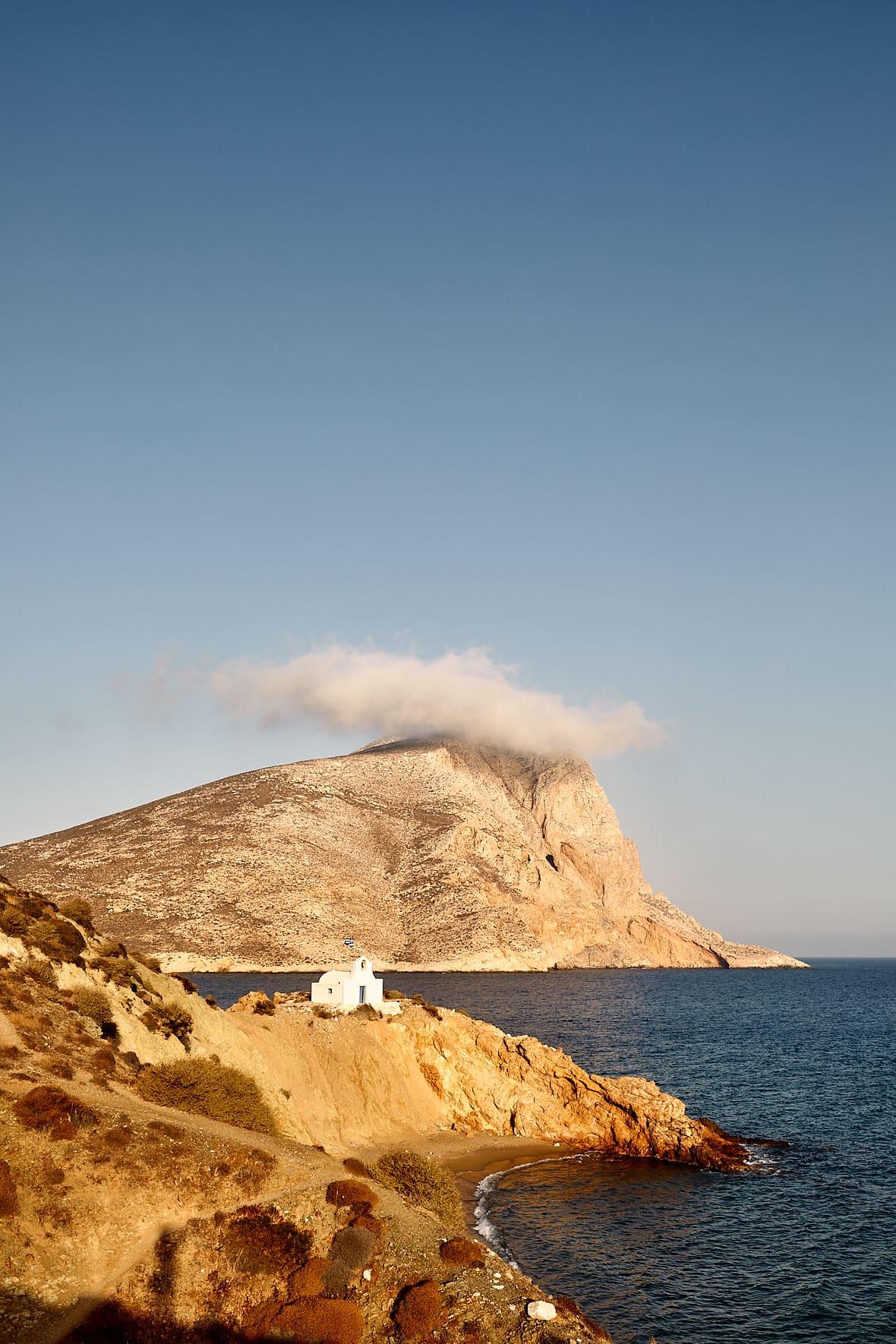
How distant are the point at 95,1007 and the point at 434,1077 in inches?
944

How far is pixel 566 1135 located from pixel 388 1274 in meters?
31.7

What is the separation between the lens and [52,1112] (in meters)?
21.0

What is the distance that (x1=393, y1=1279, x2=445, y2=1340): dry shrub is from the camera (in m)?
17.6

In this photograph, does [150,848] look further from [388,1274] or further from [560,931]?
[388,1274]

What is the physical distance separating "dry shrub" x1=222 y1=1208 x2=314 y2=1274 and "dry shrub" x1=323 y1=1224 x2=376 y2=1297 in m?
0.58

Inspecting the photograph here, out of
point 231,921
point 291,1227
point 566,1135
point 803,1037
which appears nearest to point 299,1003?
point 566,1135

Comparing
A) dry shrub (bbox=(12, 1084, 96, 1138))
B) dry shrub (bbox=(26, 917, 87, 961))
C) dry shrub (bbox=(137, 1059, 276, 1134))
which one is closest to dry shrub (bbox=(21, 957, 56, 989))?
dry shrub (bbox=(26, 917, 87, 961))

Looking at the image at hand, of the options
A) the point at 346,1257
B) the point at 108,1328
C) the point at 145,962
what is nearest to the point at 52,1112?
the point at 108,1328

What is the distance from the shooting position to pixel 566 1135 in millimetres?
47656

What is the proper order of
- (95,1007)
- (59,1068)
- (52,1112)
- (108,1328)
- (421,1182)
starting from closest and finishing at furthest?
(108,1328), (52,1112), (59,1068), (421,1182), (95,1007)

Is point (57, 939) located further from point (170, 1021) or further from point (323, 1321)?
point (323, 1321)

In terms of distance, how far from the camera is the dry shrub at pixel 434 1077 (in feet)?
159

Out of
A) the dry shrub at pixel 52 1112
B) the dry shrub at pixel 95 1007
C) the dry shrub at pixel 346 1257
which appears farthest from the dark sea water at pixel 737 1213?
the dry shrub at pixel 52 1112

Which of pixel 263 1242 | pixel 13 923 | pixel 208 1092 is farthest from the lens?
pixel 13 923
